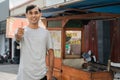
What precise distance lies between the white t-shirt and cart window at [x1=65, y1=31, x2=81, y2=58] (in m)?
3.90

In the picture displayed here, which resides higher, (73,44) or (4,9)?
(4,9)

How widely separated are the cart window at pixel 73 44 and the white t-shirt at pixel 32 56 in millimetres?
3905

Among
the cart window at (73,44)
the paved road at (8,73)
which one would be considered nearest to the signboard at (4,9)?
the paved road at (8,73)

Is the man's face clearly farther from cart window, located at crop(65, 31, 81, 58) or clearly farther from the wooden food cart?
cart window, located at crop(65, 31, 81, 58)

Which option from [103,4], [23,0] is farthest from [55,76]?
[23,0]

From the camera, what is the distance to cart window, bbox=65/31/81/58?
309 inches

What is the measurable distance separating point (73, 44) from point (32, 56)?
13.7 feet

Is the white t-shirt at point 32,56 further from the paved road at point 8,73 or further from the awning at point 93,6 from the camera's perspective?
the paved road at point 8,73

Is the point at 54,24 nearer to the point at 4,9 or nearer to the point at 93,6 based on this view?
the point at 93,6

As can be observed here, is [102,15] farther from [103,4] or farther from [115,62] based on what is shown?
[115,62]

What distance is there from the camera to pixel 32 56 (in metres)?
3.88

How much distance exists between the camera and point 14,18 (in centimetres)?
925

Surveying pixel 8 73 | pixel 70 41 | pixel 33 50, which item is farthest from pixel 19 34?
pixel 8 73

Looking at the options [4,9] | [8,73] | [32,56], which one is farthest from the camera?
[4,9]
